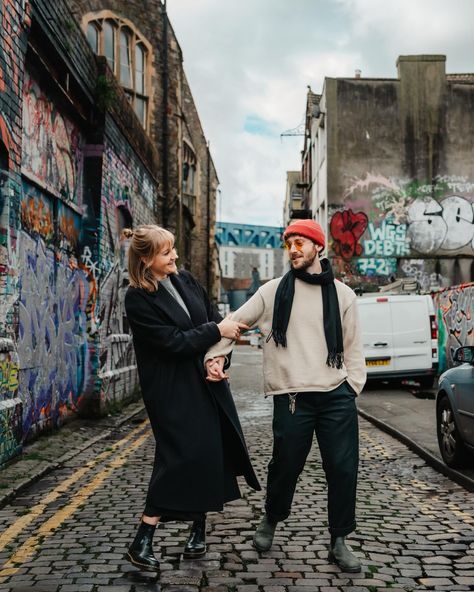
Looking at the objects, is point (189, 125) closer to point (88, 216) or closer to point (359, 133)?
point (359, 133)

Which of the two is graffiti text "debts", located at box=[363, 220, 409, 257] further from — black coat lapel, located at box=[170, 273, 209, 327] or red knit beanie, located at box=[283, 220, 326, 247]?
black coat lapel, located at box=[170, 273, 209, 327]

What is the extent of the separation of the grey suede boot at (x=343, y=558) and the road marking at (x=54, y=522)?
186cm

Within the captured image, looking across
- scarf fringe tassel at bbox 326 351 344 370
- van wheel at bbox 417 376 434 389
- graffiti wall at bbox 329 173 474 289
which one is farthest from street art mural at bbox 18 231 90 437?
graffiti wall at bbox 329 173 474 289

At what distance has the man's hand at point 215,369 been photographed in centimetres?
388

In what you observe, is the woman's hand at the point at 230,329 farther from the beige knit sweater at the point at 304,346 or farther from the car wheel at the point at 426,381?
the car wheel at the point at 426,381

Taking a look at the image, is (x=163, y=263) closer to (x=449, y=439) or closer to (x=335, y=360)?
(x=335, y=360)

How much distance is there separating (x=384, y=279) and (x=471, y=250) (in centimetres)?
365

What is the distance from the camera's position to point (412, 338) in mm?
15586

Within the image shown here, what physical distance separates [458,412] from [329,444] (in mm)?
3069

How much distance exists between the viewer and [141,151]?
595 inches

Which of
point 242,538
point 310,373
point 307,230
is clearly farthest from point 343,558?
point 307,230

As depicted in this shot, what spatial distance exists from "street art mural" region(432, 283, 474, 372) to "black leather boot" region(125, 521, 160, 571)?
43.3ft

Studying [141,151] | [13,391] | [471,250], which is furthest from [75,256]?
[471,250]

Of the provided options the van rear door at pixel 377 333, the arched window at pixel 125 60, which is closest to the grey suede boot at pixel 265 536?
the van rear door at pixel 377 333
